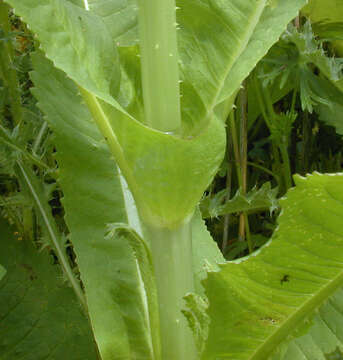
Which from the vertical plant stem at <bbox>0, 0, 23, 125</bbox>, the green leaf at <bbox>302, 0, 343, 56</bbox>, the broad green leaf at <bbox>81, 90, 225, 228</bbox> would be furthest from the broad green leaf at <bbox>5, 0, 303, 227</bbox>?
the green leaf at <bbox>302, 0, 343, 56</bbox>

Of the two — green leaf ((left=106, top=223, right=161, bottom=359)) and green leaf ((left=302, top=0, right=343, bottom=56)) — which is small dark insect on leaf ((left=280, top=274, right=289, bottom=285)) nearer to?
green leaf ((left=106, top=223, right=161, bottom=359))

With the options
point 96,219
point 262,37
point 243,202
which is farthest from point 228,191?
point 262,37

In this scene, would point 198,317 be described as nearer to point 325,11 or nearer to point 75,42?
point 75,42

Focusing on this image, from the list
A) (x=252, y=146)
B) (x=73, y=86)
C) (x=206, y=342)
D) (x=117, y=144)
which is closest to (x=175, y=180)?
(x=117, y=144)

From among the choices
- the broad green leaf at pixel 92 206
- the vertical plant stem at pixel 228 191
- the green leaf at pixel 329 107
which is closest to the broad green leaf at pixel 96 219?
the broad green leaf at pixel 92 206

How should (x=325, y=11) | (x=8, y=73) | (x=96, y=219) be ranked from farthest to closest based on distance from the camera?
(x=325, y=11)
(x=8, y=73)
(x=96, y=219)

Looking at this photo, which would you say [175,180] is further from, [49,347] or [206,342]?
[49,347]

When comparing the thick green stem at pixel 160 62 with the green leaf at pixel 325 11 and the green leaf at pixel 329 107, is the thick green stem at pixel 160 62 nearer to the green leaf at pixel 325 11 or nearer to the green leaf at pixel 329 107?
the green leaf at pixel 329 107
